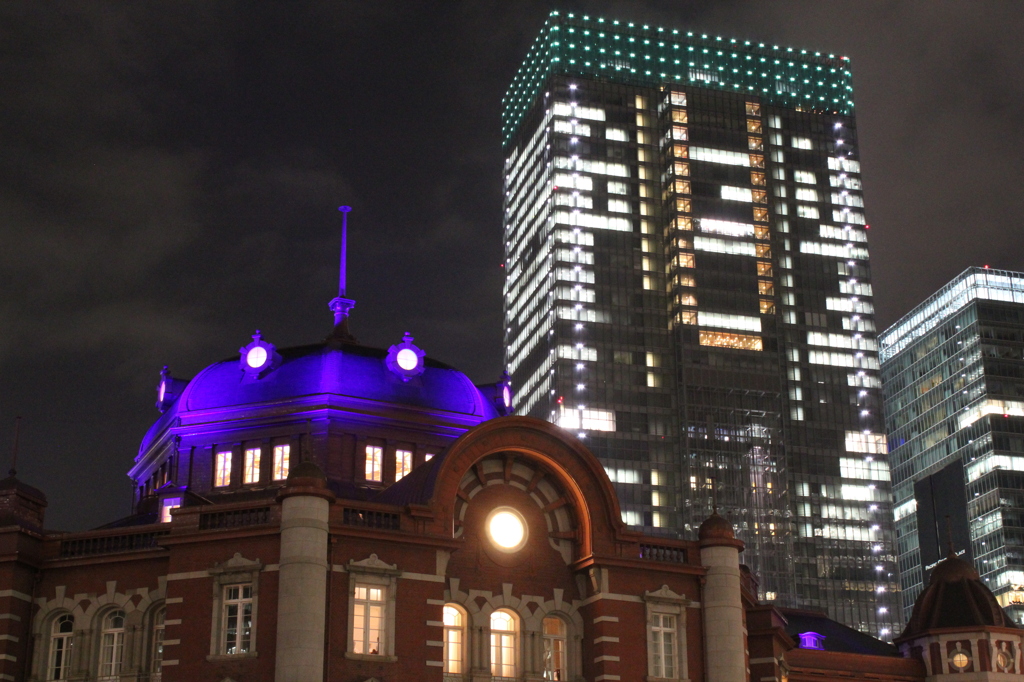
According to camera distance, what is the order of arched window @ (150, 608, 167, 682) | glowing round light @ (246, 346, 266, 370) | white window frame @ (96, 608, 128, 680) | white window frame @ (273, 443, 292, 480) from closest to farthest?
arched window @ (150, 608, 167, 682) → white window frame @ (96, 608, 128, 680) → white window frame @ (273, 443, 292, 480) → glowing round light @ (246, 346, 266, 370)

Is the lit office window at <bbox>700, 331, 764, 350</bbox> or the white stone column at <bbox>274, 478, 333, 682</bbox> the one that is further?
the lit office window at <bbox>700, 331, 764, 350</bbox>

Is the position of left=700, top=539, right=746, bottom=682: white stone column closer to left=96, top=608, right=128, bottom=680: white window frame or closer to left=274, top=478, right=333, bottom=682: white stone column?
left=274, top=478, right=333, bottom=682: white stone column

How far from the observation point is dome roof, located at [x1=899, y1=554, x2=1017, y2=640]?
264 feet

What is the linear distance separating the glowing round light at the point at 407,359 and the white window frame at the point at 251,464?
8397mm

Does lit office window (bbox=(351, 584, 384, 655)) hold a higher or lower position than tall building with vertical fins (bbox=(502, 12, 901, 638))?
lower

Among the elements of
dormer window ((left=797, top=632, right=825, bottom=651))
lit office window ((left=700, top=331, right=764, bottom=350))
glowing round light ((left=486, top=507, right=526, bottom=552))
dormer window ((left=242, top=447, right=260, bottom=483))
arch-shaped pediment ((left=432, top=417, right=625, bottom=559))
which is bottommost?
dormer window ((left=797, top=632, right=825, bottom=651))

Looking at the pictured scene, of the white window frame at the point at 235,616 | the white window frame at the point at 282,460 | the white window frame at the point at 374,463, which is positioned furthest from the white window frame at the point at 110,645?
the white window frame at the point at 374,463

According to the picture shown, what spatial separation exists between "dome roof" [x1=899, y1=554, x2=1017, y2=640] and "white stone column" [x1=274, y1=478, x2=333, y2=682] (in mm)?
40968

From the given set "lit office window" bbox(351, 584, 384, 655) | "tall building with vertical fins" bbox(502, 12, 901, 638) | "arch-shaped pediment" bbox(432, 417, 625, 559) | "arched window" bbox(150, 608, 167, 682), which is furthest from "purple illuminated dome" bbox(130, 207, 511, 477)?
"tall building with vertical fins" bbox(502, 12, 901, 638)

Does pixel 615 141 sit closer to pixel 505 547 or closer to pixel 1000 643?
pixel 1000 643

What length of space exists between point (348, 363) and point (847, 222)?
138m

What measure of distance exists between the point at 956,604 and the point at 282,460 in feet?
127

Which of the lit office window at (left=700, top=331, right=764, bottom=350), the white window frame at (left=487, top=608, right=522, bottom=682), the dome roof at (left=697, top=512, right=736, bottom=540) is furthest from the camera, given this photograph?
the lit office window at (left=700, top=331, right=764, bottom=350)

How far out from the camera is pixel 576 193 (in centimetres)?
18825
